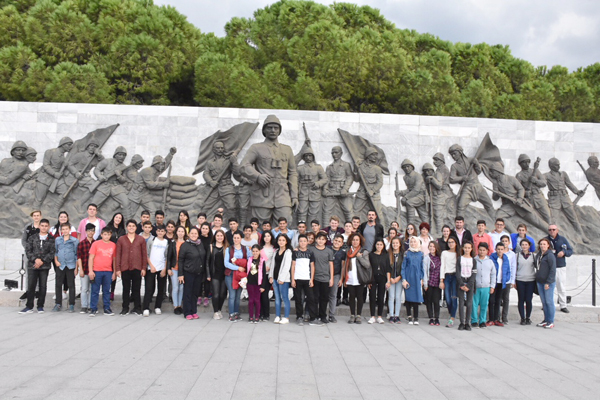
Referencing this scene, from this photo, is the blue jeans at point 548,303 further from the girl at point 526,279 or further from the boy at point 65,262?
the boy at point 65,262

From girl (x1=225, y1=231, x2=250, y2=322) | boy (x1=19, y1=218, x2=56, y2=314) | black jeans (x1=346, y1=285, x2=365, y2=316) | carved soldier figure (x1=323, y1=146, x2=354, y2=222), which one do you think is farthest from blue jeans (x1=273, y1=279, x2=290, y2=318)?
carved soldier figure (x1=323, y1=146, x2=354, y2=222)

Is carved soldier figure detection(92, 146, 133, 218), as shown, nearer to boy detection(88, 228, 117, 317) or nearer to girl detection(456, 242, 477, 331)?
boy detection(88, 228, 117, 317)

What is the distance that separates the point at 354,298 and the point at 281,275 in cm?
109

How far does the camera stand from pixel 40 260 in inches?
277

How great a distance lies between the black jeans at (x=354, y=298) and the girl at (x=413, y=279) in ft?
1.94

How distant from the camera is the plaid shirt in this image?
7176mm

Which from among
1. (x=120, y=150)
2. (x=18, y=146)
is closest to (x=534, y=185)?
(x=120, y=150)

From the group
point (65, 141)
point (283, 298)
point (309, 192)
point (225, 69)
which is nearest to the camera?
point (283, 298)

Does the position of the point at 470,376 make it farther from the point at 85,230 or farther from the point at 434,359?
the point at 85,230

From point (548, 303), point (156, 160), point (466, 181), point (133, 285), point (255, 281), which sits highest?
point (156, 160)

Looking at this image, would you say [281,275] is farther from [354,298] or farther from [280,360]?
[280,360]

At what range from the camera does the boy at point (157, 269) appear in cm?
720

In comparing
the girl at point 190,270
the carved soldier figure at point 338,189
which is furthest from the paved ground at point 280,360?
the carved soldier figure at point 338,189

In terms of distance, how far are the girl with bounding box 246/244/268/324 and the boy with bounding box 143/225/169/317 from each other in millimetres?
1306
